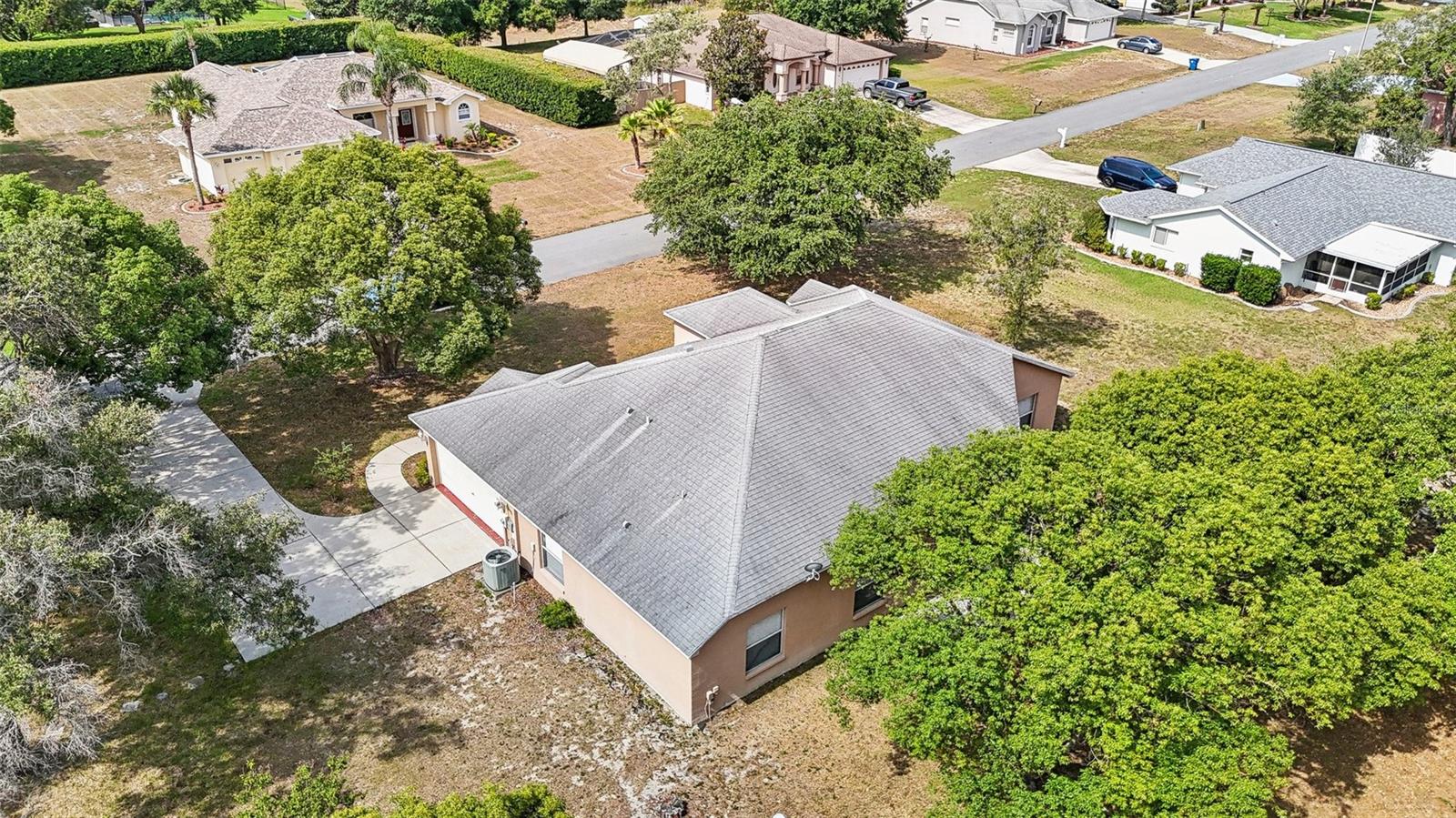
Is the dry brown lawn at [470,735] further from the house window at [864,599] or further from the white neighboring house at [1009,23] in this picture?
the white neighboring house at [1009,23]

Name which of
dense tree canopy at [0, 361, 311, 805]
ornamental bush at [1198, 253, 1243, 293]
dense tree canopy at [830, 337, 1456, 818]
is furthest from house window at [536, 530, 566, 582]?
ornamental bush at [1198, 253, 1243, 293]

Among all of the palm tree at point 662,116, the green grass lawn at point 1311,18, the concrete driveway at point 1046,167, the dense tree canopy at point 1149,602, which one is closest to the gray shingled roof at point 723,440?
the dense tree canopy at point 1149,602

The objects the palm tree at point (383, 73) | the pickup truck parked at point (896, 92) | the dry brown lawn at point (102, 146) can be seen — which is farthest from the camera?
the pickup truck parked at point (896, 92)

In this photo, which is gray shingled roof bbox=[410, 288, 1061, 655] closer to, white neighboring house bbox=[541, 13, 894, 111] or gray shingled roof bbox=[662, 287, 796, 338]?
gray shingled roof bbox=[662, 287, 796, 338]

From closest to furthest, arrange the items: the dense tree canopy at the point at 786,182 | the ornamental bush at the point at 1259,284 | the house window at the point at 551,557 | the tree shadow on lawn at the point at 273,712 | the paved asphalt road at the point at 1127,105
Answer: the tree shadow on lawn at the point at 273,712
the house window at the point at 551,557
the dense tree canopy at the point at 786,182
the ornamental bush at the point at 1259,284
the paved asphalt road at the point at 1127,105

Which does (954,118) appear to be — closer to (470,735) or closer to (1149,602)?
(1149,602)

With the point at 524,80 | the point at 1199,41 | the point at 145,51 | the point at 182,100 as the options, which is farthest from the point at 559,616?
the point at 1199,41

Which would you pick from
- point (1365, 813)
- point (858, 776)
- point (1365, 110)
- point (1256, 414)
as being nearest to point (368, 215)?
point (858, 776)
